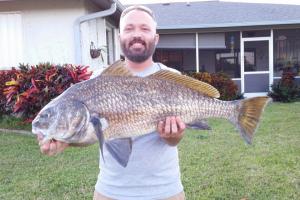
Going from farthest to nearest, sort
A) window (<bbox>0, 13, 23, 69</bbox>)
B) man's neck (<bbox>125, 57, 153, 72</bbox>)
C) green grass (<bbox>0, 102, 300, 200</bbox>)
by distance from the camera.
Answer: window (<bbox>0, 13, 23, 69</bbox>)
green grass (<bbox>0, 102, 300, 200</bbox>)
man's neck (<bbox>125, 57, 153, 72</bbox>)

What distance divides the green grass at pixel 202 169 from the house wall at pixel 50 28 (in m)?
2.82

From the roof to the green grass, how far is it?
992cm

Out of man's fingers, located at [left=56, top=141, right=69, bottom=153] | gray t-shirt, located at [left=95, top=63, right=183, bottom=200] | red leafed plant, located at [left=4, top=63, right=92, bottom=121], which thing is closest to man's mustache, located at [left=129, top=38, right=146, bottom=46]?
gray t-shirt, located at [left=95, top=63, right=183, bottom=200]

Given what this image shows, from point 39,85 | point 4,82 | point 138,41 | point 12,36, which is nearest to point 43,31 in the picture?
point 12,36

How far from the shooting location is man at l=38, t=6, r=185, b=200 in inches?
107

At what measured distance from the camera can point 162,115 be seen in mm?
2484

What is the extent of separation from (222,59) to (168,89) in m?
17.2

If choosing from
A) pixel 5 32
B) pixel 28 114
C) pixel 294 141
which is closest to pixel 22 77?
pixel 28 114

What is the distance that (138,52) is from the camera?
9.04ft

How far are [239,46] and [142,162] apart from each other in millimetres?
16852

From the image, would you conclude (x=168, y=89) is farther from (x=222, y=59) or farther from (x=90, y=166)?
(x=222, y=59)

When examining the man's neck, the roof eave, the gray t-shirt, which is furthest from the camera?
the roof eave

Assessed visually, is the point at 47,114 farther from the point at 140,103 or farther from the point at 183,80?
the point at 183,80

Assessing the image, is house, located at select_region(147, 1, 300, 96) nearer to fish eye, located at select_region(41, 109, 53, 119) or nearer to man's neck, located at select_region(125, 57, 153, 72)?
man's neck, located at select_region(125, 57, 153, 72)
